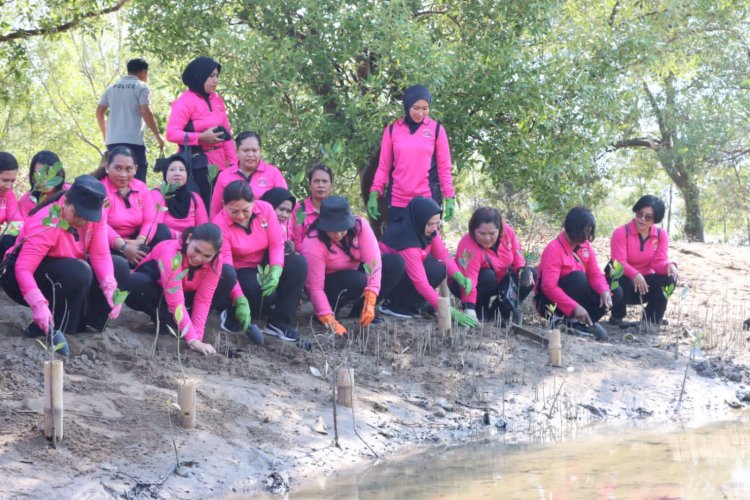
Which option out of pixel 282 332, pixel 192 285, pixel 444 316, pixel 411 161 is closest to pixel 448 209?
pixel 411 161

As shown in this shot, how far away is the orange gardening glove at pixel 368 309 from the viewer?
834 cm

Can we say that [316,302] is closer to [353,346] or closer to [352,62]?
[353,346]

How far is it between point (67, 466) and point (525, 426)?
11.2 feet

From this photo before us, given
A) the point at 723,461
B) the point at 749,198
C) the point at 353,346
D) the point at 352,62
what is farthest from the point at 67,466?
the point at 749,198

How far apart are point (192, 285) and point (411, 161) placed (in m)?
2.65

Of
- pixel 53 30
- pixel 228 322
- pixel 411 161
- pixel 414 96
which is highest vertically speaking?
pixel 53 30

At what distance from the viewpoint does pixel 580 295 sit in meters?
9.54

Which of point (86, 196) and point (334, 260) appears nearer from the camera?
point (86, 196)

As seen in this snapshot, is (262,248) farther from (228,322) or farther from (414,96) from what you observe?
(414,96)

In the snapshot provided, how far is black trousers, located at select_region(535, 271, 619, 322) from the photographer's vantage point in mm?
9469

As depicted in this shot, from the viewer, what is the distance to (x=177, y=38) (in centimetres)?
1076

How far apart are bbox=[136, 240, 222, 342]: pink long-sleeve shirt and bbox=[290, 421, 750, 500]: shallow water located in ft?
6.38

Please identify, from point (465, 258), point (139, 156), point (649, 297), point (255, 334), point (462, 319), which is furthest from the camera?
point (649, 297)

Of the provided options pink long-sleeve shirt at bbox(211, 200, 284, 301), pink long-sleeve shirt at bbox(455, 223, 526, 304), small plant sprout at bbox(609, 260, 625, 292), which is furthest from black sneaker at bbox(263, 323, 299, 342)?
small plant sprout at bbox(609, 260, 625, 292)
